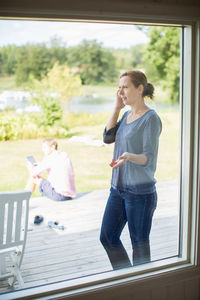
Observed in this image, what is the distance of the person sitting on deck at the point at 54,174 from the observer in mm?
2318

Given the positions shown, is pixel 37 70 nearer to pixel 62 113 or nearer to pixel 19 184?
pixel 62 113

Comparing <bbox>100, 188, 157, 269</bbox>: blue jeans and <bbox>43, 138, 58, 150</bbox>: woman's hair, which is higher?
<bbox>43, 138, 58, 150</bbox>: woman's hair

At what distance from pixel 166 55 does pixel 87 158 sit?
0.90 meters

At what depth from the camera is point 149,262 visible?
272 centimetres

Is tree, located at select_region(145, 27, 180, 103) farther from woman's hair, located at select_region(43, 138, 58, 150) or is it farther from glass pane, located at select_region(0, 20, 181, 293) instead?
woman's hair, located at select_region(43, 138, 58, 150)

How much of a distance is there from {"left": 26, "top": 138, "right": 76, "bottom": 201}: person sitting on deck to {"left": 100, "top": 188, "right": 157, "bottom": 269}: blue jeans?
306 millimetres

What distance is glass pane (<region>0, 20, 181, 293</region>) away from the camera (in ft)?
7.28

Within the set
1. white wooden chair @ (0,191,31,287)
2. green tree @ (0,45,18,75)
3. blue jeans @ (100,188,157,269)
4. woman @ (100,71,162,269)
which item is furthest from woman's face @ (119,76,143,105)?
white wooden chair @ (0,191,31,287)

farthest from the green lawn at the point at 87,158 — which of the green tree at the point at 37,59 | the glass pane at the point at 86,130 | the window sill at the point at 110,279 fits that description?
the window sill at the point at 110,279

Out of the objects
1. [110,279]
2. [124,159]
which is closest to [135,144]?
[124,159]

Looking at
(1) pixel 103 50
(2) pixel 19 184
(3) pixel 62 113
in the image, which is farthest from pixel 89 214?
(1) pixel 103 50

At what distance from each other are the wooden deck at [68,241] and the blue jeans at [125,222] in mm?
42

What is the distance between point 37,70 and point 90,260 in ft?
4.18

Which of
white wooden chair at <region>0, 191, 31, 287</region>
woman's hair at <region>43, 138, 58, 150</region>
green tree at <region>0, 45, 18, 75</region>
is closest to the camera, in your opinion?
green tree at <region>0, 45, 18, 75</region>
